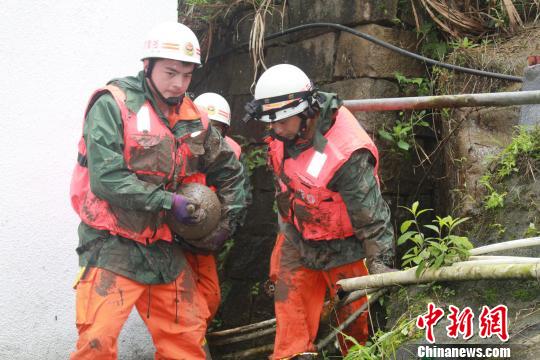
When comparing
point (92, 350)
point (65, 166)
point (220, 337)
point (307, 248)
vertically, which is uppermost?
point (65, 166)

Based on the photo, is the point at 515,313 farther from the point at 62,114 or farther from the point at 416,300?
the point at 62,114

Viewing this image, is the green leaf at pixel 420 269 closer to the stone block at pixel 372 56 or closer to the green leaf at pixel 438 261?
the green leaf at pixel 438 261

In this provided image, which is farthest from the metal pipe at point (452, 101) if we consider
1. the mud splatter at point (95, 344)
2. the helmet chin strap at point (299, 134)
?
the mud splatter at point (95, 344)

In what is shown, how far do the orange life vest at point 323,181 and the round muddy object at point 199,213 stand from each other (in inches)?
18.4

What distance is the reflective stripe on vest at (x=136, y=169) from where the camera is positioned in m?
4.25

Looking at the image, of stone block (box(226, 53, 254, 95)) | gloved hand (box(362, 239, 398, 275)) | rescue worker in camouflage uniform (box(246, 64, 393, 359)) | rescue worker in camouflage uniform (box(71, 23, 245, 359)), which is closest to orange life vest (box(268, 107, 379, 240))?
rescue worker in camouflage uniform (box(246, 64, 393, 359))

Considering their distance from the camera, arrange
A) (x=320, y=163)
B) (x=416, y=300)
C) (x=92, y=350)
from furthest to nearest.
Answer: (x=320, y=163)
(x=92, y=350)
(x=416, y=300)

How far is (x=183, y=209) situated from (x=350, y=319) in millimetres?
1167

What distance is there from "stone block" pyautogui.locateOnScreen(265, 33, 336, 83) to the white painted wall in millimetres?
1473

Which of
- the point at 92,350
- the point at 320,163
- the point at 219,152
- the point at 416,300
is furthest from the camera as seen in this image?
the point at 219,152

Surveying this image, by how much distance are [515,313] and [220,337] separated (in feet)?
10.00

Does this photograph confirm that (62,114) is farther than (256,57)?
No

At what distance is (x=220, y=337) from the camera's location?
5711 mm

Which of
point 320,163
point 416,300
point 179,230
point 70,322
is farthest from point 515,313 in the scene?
point 70,322
